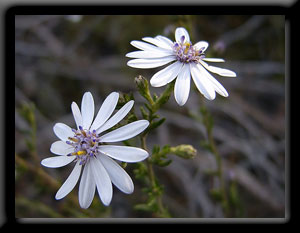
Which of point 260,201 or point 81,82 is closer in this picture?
Answer: point 260,201

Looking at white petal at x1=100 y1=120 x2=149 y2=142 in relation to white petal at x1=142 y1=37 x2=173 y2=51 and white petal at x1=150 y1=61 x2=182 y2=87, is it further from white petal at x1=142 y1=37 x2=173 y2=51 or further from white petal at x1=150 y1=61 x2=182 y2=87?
white petal at x1=142 y1=37 x2=173 y2=51

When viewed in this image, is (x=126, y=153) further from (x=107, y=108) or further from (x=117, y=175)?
(x=107, y=108)

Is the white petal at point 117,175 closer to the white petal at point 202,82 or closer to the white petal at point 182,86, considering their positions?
the white petal at point 182,86

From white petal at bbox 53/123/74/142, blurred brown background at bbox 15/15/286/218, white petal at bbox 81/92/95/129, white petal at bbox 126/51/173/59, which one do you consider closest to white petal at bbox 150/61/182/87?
white petal at bbox 126/51/173/59

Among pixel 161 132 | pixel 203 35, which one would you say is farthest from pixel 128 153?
pixel 203 35

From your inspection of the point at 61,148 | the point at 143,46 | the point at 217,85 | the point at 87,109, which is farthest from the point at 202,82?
the point at 61,148

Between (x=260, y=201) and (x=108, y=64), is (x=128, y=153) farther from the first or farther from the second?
(x=108, y=64)

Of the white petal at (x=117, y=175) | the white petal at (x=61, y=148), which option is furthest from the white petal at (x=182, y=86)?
the white petal at (x=61, y=148)
